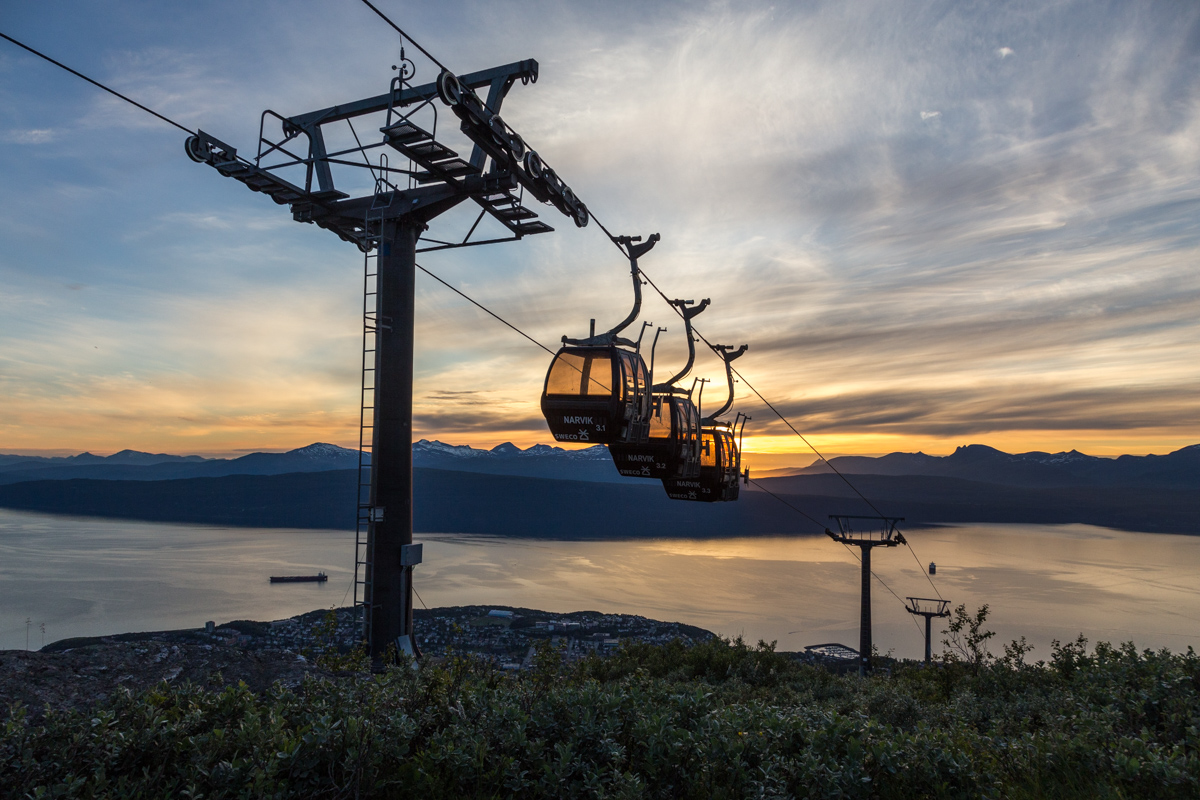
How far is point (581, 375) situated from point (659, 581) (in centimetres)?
9587

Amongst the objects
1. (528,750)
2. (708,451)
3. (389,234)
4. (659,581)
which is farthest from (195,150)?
(659,581)

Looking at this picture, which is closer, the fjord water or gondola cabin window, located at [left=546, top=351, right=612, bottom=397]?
gondola cabin window, located at [left=546, top=351, right=612, bottom=397]

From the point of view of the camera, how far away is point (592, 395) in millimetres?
9945

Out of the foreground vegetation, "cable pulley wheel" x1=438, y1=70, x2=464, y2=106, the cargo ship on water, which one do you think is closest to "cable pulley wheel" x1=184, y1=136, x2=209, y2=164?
"cable pulley wheel" x1=438, y1=70, x2=464, y2=106

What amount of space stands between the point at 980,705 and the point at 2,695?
356 inches

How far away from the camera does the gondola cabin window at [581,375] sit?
9.91 m

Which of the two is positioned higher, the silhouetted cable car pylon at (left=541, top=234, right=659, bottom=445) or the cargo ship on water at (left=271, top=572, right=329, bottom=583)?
the silhouetted cable car pylon at (left=541, top=234, right=659, bottom=445)

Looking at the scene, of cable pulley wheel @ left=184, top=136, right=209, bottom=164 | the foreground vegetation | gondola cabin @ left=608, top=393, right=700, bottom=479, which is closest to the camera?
the foreground vegetation

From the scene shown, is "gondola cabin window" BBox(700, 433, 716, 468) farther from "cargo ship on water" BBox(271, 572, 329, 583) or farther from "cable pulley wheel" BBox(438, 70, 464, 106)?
"cargo ship on water" BBox(271, 572, 329, 583)

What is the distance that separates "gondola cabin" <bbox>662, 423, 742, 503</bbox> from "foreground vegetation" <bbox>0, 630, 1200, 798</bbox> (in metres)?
11.3

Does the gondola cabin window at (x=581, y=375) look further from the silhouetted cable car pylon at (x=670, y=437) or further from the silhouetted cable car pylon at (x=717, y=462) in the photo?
the silhouetted cable car pylon at (x=717, y=462)

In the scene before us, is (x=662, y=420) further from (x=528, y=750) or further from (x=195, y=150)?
(x=528, y=750)

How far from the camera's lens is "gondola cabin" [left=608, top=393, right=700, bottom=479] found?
1273 cm

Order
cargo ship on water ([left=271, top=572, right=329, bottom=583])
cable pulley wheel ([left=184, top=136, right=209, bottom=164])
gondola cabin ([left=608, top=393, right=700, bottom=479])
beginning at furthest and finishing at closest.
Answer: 1. cargo ship on water ([left=271, top=572, right=329, bottom=583])
2. gondola cabin ([left=608, top=393, right=700, bottom=479])
3. cable pulley wheel ([left=184, top=136, right=209, bottom=164])
